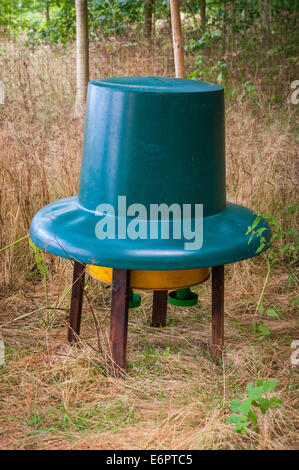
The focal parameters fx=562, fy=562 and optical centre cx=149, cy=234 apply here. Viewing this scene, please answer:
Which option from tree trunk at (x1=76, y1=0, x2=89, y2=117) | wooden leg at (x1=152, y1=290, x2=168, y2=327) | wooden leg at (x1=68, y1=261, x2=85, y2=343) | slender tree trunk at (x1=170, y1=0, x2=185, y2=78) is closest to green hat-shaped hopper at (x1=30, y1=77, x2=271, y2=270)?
wooden leg at (x1=68, y1=261, x2=85, y2=343)

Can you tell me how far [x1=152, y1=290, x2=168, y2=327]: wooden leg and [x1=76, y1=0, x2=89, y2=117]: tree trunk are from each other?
322 cm

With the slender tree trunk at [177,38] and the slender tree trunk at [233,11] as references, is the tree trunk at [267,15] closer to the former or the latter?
the slender tree trunk at [233,11]

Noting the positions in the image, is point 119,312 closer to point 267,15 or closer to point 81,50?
point 81,50

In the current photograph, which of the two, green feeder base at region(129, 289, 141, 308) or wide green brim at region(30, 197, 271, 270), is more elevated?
wide green brim at region(30, 197, 271, 270)

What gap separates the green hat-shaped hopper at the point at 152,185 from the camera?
2.21 metres

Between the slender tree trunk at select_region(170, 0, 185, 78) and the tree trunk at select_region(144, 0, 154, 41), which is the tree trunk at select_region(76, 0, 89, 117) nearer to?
the tree trunk at select_region(144, 0, 154, 41)

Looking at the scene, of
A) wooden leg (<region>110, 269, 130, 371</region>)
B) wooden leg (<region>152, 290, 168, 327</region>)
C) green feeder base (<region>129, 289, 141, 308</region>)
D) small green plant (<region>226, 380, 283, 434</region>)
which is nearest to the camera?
small green plant (<region>226, 380, 283, 434</region>)

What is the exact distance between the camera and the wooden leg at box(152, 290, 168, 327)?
3.04 meters

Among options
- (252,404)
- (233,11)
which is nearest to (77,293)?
(252,404)

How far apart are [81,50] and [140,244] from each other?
167 inches

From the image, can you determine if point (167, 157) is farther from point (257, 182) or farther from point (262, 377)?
point (257, 182)

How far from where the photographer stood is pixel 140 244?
2203mm

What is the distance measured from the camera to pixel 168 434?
2.07 metres

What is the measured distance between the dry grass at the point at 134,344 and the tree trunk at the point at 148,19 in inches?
158
